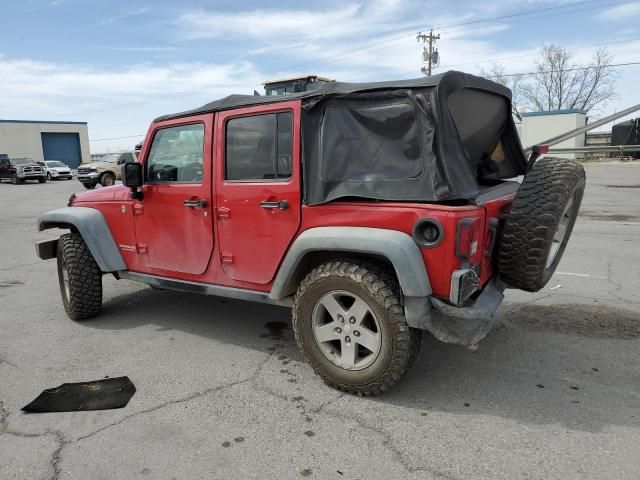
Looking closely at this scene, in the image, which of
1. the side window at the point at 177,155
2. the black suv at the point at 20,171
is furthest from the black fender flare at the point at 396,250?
the black suv at the point at 20,171

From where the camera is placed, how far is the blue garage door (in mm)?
50312

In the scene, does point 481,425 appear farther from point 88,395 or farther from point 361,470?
point 88,395

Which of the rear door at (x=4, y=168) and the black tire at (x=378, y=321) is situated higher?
the rear door at (x=4, y=168)

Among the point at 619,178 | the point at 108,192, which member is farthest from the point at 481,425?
the point at 619,178

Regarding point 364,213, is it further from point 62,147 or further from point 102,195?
point 62,147

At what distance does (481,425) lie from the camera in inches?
116

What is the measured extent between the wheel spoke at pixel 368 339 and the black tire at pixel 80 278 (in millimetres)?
2918

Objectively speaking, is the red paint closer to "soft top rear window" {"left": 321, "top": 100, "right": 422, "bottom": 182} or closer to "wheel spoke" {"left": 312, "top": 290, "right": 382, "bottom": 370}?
"soft top rear window" {"left": 321, "top": 100, "right": 422, "bottom": 182}

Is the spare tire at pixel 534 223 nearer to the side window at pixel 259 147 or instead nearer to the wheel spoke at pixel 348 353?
the wheel spoke at pixel 348 353

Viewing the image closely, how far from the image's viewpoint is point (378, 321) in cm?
310

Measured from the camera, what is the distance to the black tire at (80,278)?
15.6 ft

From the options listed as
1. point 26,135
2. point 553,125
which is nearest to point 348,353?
point 553,125

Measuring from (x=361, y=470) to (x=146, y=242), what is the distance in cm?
287

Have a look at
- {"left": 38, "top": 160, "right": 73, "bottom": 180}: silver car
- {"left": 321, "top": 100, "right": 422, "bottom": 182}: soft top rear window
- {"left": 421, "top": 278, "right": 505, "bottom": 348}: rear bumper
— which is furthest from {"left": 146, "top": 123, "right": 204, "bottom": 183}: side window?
{"left": 38, "top": 160, "right": 73, "bottom": 180}: silver car
